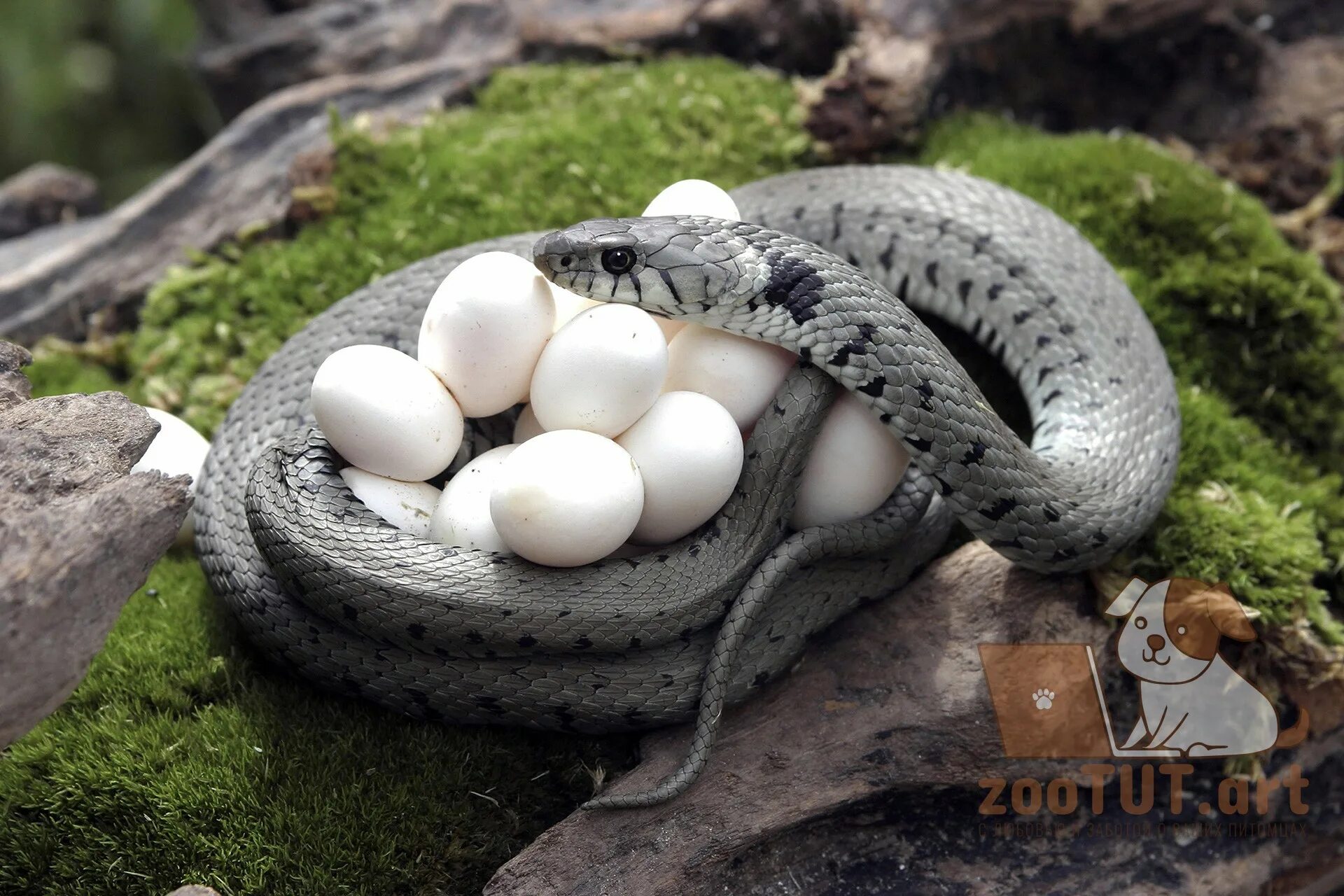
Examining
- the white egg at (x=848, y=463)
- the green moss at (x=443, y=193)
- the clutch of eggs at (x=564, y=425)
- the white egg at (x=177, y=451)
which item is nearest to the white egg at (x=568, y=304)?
the clutch of eggs at (x=564, y=425)

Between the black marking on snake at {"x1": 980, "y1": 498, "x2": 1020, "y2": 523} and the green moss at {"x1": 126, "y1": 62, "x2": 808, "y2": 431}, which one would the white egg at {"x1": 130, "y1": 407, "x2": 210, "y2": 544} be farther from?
the black marking on snake at {"x1": 980, "y1": 498, "x2": 1020, "y2": 523}

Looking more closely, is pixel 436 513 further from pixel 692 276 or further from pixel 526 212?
pixel 526 212

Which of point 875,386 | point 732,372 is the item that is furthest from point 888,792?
point 732,372

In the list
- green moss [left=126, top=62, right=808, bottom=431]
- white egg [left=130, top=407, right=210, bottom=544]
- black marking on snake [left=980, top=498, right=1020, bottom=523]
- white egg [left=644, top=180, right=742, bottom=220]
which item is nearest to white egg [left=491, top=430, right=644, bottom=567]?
white egg [left=644, top=180, right=742, bottom=220]

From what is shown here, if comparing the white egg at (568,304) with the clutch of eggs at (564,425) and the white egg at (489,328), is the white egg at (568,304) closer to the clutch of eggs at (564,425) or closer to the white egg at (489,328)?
the clutch of eggs at (564,425)

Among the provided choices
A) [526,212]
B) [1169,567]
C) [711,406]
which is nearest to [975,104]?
[526,212]

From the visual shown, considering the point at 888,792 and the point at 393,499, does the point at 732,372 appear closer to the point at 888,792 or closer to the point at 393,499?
the point at 393,499

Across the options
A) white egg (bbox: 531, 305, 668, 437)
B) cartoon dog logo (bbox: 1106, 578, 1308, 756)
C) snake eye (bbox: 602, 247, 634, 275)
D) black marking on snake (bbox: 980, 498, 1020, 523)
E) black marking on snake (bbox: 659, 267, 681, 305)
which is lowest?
cartoon dog logo (bbox: 1106, 578, 1308, 756)

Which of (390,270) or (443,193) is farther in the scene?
(443,193)

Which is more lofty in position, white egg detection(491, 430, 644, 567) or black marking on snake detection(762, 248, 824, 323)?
black marking on snake detection(762, 248, 824, 323)
